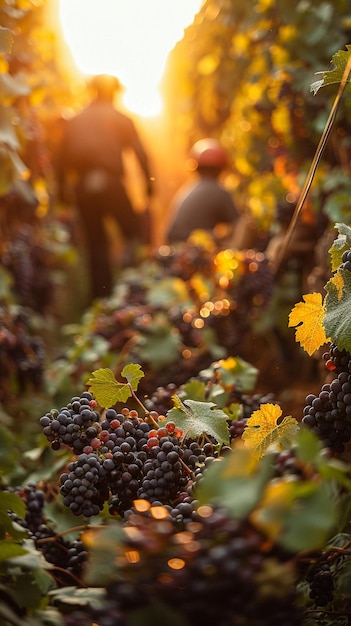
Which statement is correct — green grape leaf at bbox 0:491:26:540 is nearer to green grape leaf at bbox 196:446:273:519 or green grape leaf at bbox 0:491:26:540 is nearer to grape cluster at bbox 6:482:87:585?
grape cluster at bbox 6:482:87:585

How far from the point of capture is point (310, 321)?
1.27 m

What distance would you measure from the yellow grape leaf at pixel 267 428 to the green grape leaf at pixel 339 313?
0.14 m

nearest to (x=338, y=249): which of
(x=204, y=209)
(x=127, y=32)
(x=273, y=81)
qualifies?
(x=273, y=81)

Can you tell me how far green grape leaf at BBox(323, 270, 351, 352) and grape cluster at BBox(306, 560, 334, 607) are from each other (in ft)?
1.07

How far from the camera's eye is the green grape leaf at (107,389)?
119 cm

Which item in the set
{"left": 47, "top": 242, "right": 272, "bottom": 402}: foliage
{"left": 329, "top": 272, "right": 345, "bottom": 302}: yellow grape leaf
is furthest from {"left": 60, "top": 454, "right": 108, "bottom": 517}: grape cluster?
{"left": 47, "top": 242, "right": 272, "bottom": 402}: foliage

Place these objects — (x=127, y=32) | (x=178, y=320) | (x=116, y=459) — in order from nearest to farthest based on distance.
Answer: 1. (x=116, y=459)
2. (x=178, y=320)
3. (x=127, y=32)

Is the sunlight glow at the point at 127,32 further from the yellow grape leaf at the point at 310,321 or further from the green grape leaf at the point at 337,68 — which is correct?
the yellow grape leaf at the point at 310,321

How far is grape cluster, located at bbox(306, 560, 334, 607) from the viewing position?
105 cm

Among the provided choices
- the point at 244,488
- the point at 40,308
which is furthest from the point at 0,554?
the point at 40,308

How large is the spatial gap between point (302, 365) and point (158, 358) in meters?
1.32

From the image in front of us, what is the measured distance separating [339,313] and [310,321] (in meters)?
0.11

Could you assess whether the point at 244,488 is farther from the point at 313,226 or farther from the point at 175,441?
the point at 313,226

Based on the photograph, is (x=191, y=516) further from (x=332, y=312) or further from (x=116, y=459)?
(x=332, y=312)
